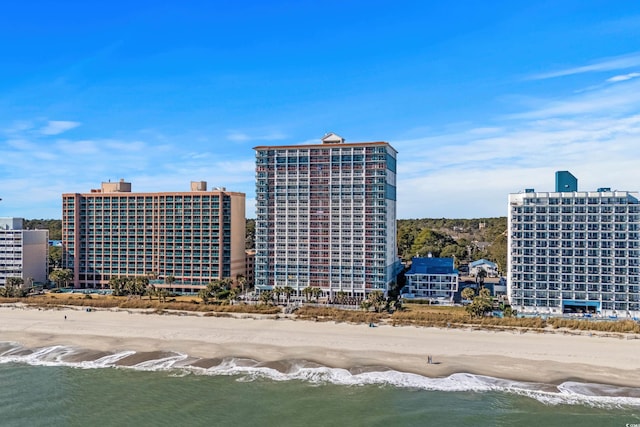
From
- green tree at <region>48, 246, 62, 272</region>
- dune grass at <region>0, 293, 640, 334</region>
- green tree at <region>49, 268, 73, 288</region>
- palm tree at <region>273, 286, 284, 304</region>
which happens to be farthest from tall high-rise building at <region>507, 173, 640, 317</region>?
green tree at <region>48, 246, 62, 272</region>

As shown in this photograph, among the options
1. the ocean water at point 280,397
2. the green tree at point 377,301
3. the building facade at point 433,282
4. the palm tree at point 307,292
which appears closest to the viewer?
the ocean water at point 280,397

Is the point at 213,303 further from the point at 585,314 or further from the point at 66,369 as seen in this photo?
the point at 585,314

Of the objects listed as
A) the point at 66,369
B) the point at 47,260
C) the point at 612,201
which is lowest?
the point at 66,369

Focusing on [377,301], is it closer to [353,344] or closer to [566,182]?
[353,344]

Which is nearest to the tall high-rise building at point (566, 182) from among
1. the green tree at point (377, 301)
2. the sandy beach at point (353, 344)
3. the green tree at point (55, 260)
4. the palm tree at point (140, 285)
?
the sandy beach at point (353, 344)

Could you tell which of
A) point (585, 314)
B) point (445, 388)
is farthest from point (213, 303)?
point (585, 314)

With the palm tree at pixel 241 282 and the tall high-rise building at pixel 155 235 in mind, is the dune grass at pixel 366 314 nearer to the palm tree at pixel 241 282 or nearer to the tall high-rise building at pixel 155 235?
the tall high-rise building at pixel 155 235

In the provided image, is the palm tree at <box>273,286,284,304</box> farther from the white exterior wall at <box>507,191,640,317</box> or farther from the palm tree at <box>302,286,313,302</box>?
the white exterior wall at <box>507,191,640,317</box>
